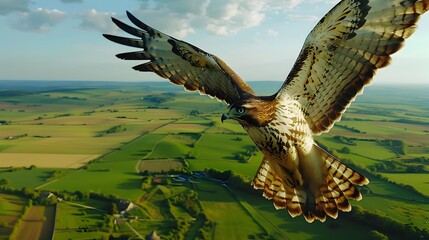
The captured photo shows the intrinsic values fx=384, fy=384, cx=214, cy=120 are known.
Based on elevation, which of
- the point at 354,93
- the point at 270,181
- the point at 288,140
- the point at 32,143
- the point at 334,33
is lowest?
the point at 32,143

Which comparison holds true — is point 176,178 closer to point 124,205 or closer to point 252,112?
point 124,205

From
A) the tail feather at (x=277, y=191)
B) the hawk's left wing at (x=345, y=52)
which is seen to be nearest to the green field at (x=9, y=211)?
the tail feather at (x=277, y=191)

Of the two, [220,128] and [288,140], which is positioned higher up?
[288,140]

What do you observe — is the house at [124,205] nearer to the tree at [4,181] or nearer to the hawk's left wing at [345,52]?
the tree at [4,181]

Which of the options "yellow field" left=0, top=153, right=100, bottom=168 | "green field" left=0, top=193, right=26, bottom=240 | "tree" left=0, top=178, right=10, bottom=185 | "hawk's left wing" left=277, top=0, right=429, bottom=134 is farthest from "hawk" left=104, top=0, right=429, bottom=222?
"yellow field" left=0, top=153, right=100, bottom=168

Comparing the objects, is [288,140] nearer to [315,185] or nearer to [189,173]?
[315,185]

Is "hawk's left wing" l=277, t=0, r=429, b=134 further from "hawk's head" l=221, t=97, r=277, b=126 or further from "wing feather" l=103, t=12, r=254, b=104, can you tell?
"wing feather" l=103, t=12, r=254, b=104

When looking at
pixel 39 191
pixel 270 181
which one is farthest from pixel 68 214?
pixel 270 181

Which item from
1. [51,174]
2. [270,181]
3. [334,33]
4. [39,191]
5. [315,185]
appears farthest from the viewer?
[51,174]
